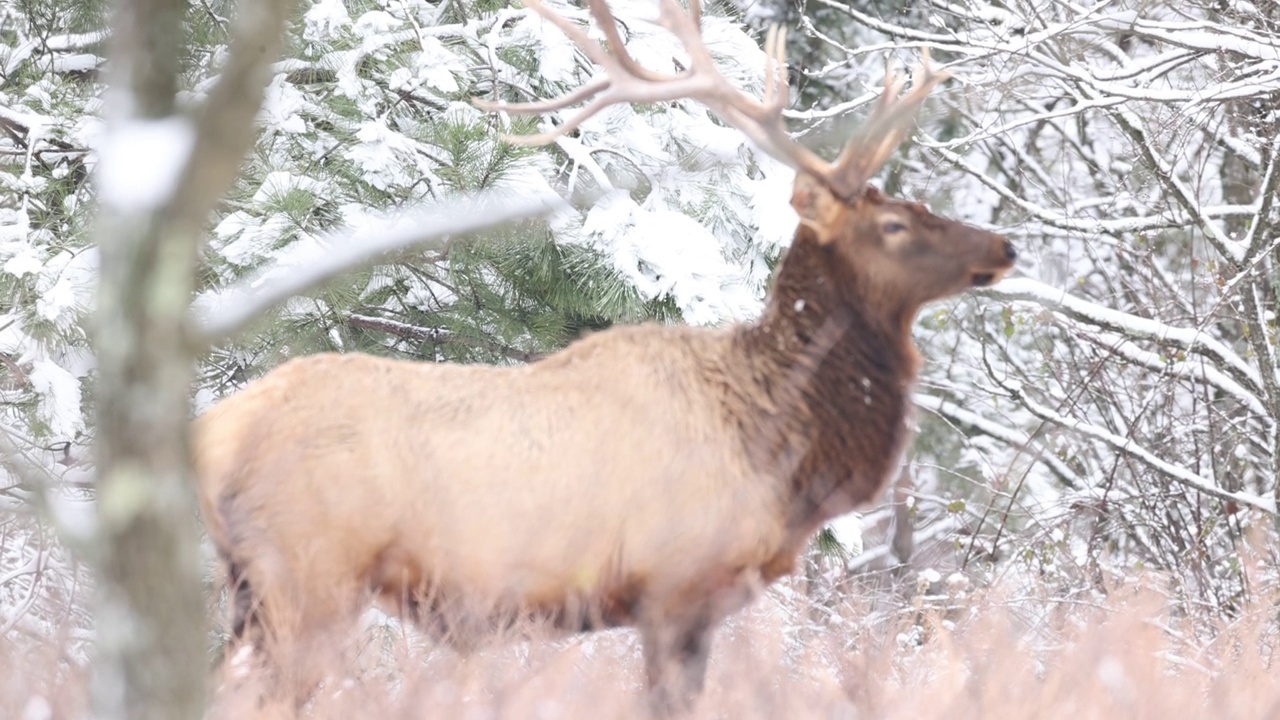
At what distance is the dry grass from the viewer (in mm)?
3066

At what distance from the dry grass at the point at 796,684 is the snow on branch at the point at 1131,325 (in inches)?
147

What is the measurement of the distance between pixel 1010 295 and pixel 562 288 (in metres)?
3.19

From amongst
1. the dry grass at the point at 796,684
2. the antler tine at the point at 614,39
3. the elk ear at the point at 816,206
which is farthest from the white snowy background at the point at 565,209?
the dry grass at the point at 796,684

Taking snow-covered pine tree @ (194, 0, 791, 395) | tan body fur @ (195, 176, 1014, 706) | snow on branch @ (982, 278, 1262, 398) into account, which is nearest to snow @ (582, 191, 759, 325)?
snow-covered pine tree @ (194, 0, 791, 395)

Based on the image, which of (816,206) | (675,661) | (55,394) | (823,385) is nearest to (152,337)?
(675,661)

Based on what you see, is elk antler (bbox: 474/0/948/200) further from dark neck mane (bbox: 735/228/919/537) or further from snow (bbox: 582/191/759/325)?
snow (bbox: 582/191/759/325)

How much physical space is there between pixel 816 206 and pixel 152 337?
2400 mm

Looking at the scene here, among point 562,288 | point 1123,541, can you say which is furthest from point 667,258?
point 1123,541

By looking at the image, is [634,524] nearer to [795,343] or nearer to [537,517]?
[537,517]

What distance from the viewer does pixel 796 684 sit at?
3.68m

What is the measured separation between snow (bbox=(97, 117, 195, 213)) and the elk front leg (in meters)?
1.88

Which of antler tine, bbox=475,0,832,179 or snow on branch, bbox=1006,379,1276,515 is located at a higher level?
antler tine, bbox=475,0,832,179

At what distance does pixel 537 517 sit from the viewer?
11.8 feet

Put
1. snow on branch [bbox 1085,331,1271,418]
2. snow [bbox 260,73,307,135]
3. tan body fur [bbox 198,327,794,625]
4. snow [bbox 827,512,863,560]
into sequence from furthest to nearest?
snow on branch [bbox 1085,331,1271,418] → snow [bbox 827,512,863,560] → snow [bbox 260,73,307,135] → tan body fur [bbox 198,327,794,625]
